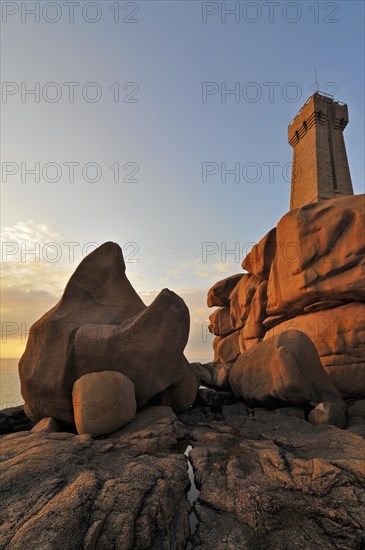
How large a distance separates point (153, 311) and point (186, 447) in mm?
3496

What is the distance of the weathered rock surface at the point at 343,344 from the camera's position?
38.8ft

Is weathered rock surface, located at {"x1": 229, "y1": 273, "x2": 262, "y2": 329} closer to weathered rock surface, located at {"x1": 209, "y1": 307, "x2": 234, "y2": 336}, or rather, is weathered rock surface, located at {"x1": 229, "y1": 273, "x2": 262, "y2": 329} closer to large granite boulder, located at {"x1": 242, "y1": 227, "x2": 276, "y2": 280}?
large granite boulder, located at {"x1": 242, "y1": 227, "x2": 276, "y2": 280}

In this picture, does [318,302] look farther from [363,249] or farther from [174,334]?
[174,334]

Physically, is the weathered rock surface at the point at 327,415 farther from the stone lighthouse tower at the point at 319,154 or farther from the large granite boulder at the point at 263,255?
the stone lighthouse tower at the point at 319,154

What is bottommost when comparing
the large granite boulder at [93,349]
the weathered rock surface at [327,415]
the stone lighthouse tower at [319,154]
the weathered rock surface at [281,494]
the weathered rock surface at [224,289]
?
the weathered rock surface at [327,415]

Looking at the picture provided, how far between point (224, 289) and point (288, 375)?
1575 cm

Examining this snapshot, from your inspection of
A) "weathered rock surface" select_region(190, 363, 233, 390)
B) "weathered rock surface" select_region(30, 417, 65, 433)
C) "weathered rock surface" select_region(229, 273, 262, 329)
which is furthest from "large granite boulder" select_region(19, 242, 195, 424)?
"weathered rock surface" select_region(229, 273, 262, 329)

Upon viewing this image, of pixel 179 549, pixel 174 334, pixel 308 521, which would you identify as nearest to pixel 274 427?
pixel 174 334

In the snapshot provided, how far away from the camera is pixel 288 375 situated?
9.20 metres

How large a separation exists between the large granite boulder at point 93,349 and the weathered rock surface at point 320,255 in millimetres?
Result: 7627

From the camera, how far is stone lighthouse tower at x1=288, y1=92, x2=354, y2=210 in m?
28.4

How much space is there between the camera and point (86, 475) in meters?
4.40

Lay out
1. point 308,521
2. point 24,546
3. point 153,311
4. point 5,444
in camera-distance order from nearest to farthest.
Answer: point 24,546 < point 308,521 < point 5,444 < point 153,311

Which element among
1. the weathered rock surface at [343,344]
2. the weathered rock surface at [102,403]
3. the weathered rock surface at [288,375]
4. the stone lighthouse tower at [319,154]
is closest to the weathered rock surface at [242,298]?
the weathered rock surface at [343,344]
